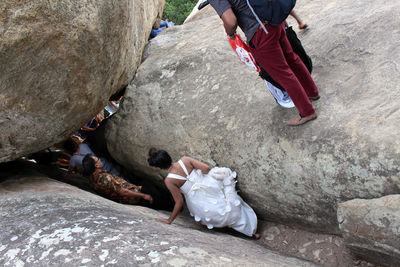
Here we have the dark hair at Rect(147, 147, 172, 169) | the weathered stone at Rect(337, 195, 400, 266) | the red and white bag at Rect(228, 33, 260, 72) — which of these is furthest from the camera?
the dark hair at Rect(147, 147, 172, 169)

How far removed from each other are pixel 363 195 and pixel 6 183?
279 cm

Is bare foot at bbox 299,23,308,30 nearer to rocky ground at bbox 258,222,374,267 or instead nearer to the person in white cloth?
the person in white cloth

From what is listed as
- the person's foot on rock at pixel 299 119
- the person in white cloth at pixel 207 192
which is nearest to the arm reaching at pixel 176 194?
the person in white cloth at pixel 207 192

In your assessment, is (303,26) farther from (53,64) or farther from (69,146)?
(69,146)

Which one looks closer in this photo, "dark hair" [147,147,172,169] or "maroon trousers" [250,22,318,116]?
"maroon trousers" [250,22,318,116]

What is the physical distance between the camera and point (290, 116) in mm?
2967

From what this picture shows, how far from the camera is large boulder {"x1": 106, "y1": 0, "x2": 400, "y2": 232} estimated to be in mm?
2514

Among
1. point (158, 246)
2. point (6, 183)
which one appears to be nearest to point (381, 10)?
point (158, 246)

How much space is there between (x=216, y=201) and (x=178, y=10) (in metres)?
11.5

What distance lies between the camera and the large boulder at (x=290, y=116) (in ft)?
8.25

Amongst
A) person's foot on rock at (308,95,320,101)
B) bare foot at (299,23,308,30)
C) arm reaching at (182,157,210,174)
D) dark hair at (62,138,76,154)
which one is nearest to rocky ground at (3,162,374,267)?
arm reaching at (182,157,210,174)

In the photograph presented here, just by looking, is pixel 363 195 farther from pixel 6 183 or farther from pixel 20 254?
pixel 6 183

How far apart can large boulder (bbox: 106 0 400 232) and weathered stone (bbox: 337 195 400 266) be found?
162 millimetres

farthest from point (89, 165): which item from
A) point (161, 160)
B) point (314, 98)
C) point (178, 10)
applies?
point (178, 10)
